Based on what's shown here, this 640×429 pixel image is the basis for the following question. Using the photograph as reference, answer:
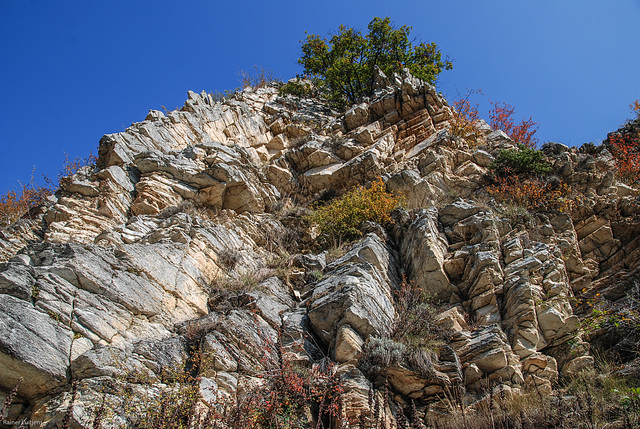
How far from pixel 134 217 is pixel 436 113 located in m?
14.0

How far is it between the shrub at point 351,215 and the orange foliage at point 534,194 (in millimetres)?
3422

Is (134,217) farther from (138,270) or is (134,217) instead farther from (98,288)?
(98,288)

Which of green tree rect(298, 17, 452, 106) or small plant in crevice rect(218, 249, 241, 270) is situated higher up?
green tree rect(298, 17, 452, 106)

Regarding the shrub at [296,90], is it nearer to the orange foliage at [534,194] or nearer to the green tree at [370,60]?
the green tree at [370,60]

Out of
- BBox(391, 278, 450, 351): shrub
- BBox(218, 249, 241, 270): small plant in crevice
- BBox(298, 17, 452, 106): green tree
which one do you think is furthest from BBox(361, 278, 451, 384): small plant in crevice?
BBox(298, 17, 452, 106): green tree

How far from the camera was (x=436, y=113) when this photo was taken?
61.0 ft

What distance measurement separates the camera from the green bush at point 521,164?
13.6 metres

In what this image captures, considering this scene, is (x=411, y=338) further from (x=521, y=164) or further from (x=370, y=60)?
(x=370, y=60)

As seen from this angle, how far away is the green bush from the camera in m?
13.6

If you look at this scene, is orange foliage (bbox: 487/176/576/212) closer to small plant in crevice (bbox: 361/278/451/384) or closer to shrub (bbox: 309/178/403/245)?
shrub (bbox: 309/178/403/245)

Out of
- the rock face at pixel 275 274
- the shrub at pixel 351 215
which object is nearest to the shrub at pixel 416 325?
the rock face at pixel 275 274

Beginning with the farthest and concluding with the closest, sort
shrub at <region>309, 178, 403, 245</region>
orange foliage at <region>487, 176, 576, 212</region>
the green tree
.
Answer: the green tree → shrub at <region>309, 178, 403, 245</region> → orange foliage at <region>487, 176, 576, 212</region>

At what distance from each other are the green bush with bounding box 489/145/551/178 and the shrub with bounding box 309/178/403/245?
403 centimetres

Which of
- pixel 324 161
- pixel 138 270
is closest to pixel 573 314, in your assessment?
pixel 138 270
